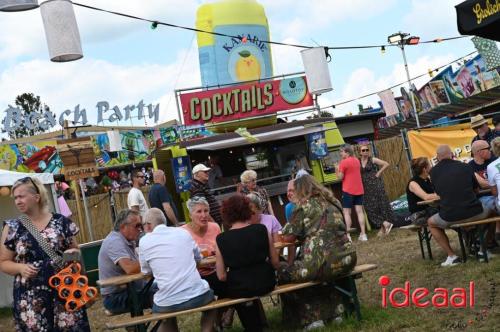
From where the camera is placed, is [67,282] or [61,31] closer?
[67,282]

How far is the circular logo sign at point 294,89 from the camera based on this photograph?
16.4m

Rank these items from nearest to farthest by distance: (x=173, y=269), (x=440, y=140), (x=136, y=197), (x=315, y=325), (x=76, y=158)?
(x=173, y=269), (x=315, y=325), (x=136, y=197), (x=76, y=158), (x=440, y=140)

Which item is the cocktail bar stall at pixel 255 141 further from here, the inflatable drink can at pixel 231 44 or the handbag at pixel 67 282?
the handbag at pixel 67 282

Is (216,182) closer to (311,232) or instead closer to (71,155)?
(71,155)

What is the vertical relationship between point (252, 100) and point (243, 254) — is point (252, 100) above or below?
above

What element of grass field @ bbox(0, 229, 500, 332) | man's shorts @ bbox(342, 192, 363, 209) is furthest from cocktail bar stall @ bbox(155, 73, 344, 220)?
grass field @ bbox(0, 229, 500, 332)

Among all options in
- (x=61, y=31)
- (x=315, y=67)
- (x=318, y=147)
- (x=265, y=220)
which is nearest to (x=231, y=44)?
(x=315, y=67)

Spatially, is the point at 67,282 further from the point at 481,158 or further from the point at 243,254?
the point at 481,158

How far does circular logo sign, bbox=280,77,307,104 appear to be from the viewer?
16.4 meters

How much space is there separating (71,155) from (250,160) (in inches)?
159

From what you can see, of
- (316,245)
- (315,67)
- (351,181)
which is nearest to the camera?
(316,245)

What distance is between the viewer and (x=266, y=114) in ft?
53.5

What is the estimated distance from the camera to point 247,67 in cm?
1828

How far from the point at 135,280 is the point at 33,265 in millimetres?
1125
